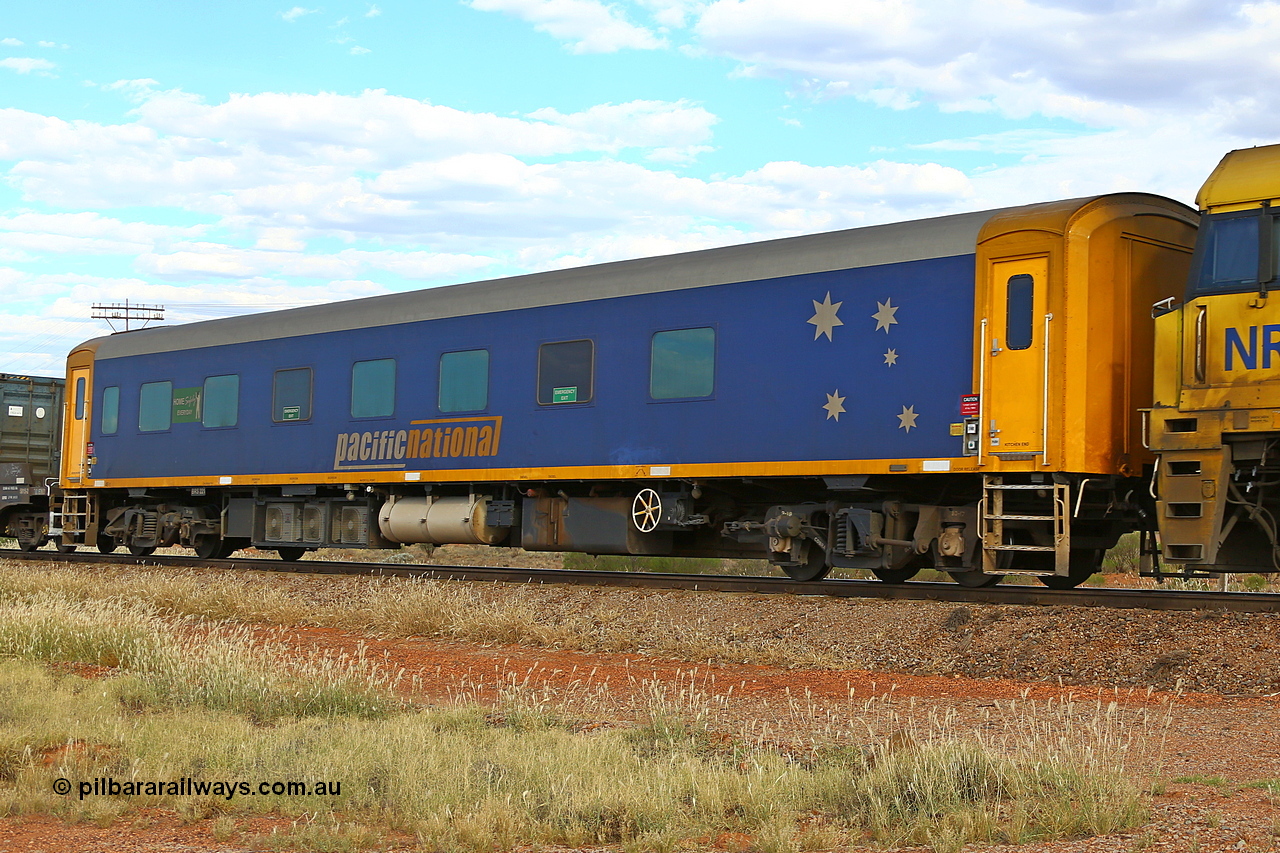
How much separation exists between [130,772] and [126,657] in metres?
4.27

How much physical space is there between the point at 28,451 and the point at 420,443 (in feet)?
40.1

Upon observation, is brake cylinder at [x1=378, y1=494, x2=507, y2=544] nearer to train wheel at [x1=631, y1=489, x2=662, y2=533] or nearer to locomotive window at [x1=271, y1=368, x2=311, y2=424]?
locomotive window at [x1=271, y1=368, x2=311, y2=424]

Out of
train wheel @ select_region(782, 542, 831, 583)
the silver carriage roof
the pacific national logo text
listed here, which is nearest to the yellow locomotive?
the silver carriage roof

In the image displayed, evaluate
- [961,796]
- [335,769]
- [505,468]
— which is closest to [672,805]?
[961,796]

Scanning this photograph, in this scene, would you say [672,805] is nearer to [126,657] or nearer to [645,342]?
[126,657]

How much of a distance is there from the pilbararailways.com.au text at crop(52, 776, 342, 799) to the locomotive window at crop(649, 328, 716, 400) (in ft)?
26.9

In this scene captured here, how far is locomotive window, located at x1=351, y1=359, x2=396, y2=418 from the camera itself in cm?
1752

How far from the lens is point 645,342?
48.0ft

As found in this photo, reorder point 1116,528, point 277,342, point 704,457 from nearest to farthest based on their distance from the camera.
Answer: point 1116,528
point 704,457
point 277,342

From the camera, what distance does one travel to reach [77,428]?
2273cm

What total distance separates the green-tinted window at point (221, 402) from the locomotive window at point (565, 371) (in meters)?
6.49

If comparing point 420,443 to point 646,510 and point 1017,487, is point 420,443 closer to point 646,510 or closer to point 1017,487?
point 646,510

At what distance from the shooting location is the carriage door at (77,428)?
22422 mm

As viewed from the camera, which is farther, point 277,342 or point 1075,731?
point 277,342
